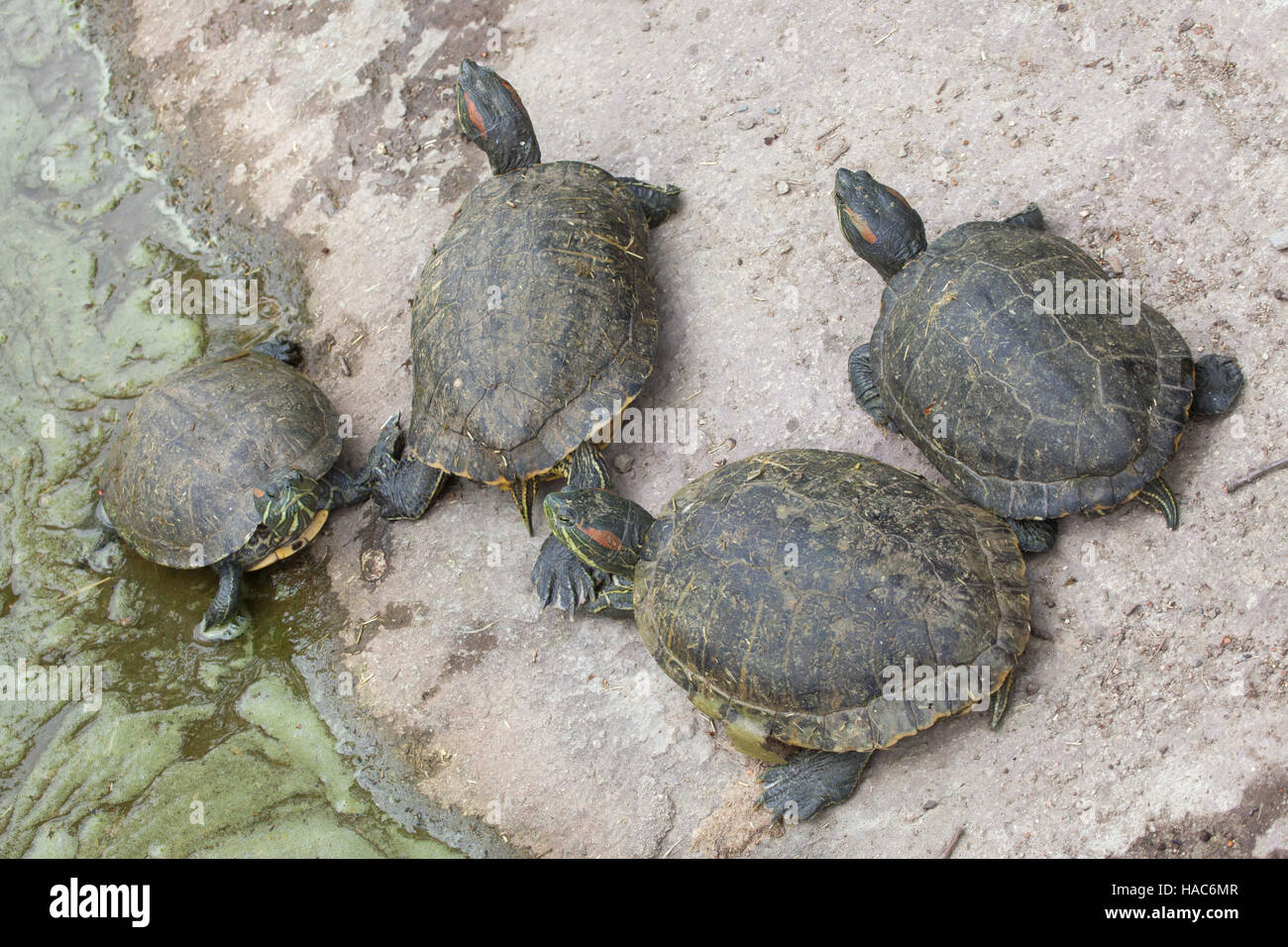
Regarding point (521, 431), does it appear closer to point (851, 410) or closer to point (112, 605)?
point (851, 410)

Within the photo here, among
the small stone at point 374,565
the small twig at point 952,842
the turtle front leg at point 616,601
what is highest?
the small twig at point 952,842

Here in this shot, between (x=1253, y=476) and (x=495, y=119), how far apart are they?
532 cm

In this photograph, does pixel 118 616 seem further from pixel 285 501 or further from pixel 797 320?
pixel 797 320

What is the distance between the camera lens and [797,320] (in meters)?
5.89

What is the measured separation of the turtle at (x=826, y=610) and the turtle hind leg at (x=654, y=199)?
2611 millimetres

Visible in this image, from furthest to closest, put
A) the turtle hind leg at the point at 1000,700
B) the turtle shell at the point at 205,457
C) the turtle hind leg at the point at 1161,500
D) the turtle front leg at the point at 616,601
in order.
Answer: the turtle shell at the point at 205,457 < the turtle front leg at the point at 616,601 < the turtle hind leg at the point at 1161,500 < the turtle hind leg at the point at 1000,700

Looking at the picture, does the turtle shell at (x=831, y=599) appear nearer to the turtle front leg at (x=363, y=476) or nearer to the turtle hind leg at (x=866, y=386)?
the turtle hind leg at (x=866, y=386)

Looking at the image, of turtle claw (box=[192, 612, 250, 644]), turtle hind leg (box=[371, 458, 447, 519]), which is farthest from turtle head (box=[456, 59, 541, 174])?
turtle claw (box=[192, 612, 250, 644])

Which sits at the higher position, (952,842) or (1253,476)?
(1253,476)

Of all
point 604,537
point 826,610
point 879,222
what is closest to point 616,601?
point 604,537

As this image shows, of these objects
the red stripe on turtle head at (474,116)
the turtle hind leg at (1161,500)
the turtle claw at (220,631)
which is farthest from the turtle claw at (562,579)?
the red stripe on turtle head at (474,116)

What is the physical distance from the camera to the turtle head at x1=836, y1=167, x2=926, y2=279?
5.23m

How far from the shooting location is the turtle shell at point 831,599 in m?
4.10
